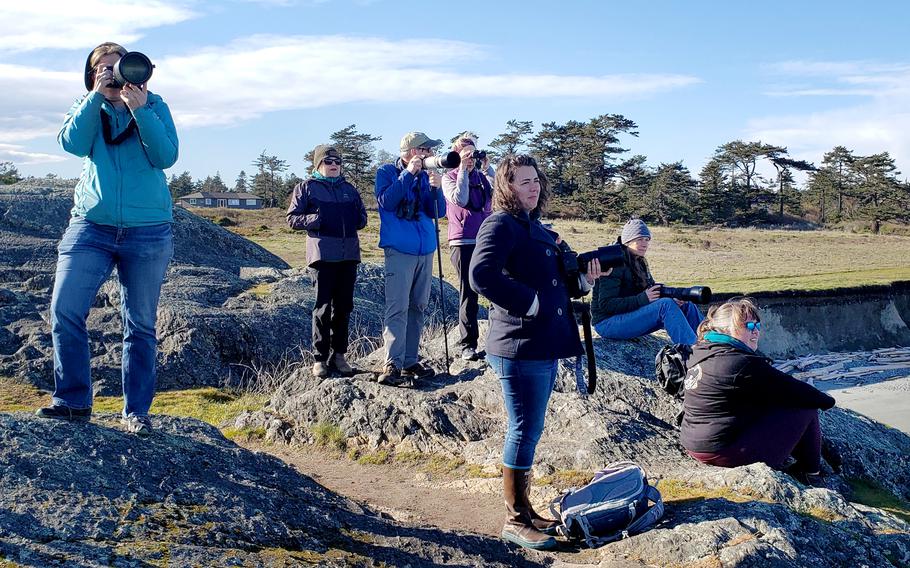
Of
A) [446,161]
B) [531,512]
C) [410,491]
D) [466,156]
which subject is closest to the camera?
[531,512]

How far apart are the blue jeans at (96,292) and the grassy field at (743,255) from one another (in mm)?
14799

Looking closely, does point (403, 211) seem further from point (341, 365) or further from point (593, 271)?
point (593, 271)

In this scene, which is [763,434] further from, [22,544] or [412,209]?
[22,544]

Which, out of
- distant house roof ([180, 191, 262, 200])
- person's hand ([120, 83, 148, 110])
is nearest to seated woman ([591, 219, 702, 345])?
person's hand ([120, 83, 148, 110])

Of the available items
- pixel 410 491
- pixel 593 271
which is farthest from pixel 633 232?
pixel 410 491

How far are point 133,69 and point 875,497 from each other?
18.9ft

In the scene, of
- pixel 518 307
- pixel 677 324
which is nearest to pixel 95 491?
pixel 518 307

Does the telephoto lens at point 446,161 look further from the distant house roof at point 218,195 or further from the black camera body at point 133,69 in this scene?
the distant house roof at point 218,195

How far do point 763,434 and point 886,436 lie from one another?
100 inches

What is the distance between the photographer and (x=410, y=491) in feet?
19.6

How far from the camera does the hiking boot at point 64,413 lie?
4422mm

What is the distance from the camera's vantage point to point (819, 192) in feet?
187

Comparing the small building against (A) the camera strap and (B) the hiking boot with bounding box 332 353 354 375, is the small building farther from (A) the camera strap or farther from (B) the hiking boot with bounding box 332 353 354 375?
(A) the camera strap

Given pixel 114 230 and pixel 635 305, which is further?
pixel 635 305
